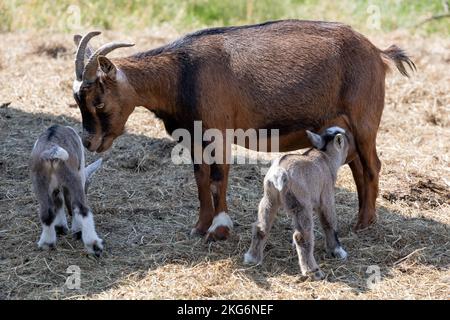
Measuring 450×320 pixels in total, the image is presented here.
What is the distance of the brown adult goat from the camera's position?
6680 millimetres

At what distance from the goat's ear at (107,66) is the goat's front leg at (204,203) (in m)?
1.05

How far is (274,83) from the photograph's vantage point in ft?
22.5

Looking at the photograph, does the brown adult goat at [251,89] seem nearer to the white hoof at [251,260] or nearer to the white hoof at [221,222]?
the white hoof at [221,222]

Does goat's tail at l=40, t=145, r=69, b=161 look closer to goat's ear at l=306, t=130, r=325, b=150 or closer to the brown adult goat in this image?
the brown adult goat

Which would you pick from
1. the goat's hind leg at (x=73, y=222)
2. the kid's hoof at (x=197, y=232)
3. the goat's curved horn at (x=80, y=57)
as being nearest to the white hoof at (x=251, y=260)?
the kid's hoof at (x=197, y=232)

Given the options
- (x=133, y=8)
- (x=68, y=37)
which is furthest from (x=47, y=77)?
(x=133, y=8)

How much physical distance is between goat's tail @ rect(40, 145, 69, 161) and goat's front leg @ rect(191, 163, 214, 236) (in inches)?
43.1

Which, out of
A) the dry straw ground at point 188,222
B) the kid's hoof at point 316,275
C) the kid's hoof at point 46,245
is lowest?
the dry straw ground at point 188,222

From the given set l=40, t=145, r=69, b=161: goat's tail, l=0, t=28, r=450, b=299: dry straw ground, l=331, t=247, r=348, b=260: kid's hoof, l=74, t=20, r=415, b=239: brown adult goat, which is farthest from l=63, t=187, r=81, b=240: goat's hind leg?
l=331, t=247, r=348, b=260: kid's hoof

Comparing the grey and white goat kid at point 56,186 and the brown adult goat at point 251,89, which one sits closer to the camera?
the grey and white goat kid at point 56,186

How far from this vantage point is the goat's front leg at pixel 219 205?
6.83m

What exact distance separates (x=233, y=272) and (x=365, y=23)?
30.0 ft
